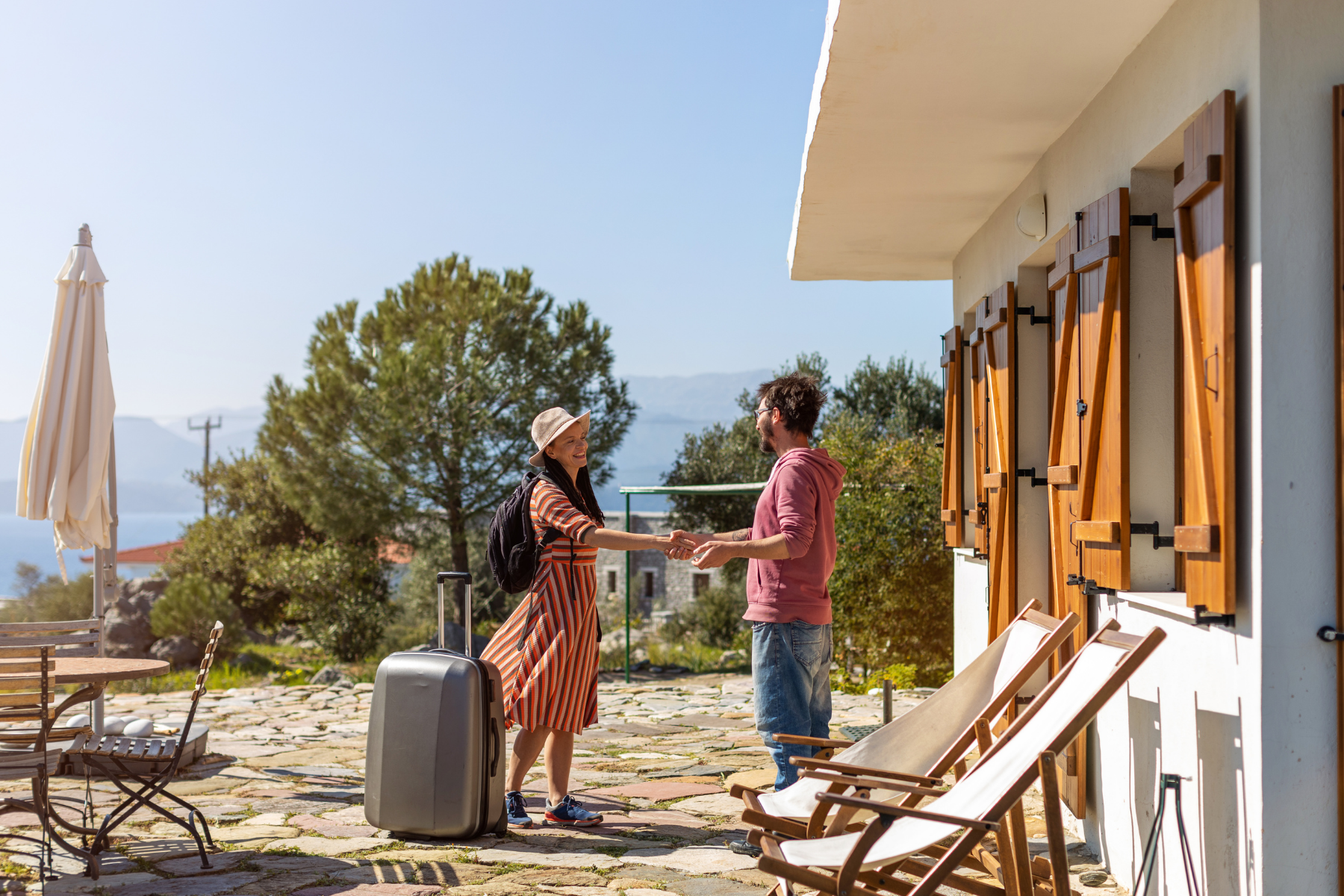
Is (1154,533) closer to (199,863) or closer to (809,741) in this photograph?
(809,741)

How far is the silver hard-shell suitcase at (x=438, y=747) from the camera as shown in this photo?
12.4 ft

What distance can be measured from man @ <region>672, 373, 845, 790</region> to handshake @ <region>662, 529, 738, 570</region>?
0.11m

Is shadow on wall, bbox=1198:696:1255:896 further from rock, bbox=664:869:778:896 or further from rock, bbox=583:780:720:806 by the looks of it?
rock, bbox=583:780:720:806

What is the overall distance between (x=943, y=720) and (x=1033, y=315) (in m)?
2.43

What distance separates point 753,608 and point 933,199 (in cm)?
291

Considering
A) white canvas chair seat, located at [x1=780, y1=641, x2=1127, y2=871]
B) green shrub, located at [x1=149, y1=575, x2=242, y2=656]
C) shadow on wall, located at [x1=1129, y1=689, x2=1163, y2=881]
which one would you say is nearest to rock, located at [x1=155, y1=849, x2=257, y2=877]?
white canvas chair seat, located at [x1=780, y1=641, x2=1127, y2=871]

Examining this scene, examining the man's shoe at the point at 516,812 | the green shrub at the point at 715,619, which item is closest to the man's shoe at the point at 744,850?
the man's shoe at the point at 516,812

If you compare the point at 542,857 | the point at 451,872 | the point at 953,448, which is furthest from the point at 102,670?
the point at 953,448

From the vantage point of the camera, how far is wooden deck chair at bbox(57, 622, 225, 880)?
12.1 ft

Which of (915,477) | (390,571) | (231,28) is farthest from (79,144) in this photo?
(915,477)

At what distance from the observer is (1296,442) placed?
249 cm

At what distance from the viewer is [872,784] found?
2613mm

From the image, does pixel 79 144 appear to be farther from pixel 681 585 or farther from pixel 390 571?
pixel 390 571

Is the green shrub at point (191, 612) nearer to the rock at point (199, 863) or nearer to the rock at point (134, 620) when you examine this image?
the rock at point (134, 620)
